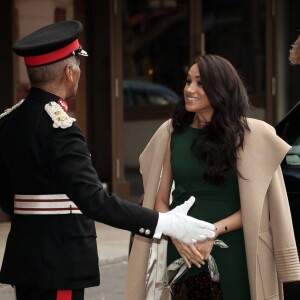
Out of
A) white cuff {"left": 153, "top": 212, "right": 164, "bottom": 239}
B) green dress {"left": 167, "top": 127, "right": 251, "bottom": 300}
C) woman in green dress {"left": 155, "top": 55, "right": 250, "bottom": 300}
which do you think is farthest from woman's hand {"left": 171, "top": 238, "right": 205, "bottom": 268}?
white cuff {"left": 153, "top": 212, "right": 164, "bottom": 239}

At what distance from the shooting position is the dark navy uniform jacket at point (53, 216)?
12.5ft

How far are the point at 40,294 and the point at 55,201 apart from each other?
36cm

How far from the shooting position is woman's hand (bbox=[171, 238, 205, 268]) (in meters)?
4.32

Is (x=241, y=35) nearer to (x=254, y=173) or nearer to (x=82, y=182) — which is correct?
(x=254, y=173)

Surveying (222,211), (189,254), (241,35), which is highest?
(222,211)

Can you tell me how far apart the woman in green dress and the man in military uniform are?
1.36 feet

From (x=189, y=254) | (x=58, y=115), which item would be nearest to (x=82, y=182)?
(x=58, y=115)

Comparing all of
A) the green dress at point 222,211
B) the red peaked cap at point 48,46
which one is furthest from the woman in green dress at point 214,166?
the red peaked cap at point 48,46

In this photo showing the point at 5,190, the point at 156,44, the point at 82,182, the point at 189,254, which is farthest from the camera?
the point at 156,44

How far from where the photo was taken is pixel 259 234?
4445 millimetres

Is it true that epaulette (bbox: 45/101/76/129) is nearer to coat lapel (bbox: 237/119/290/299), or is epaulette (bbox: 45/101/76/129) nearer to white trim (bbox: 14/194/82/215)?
white trim (bbox: 14/194/82/215)

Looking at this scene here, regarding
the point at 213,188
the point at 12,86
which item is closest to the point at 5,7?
the point at 12,86

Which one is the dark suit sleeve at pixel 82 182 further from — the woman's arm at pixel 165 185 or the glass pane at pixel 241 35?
the glass pane at pixel 241 35

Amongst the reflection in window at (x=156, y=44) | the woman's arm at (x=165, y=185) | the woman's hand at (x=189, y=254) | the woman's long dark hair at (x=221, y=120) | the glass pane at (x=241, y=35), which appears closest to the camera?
the woman's hand at (x=189, y=254)
